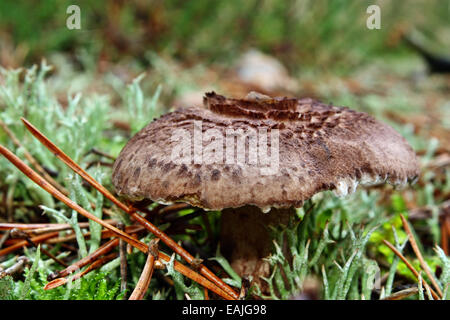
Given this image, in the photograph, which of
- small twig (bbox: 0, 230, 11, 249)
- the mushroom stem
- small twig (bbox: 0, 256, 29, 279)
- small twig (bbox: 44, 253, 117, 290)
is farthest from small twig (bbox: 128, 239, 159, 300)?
small twig (bbox: 0, 230, 11, 249)

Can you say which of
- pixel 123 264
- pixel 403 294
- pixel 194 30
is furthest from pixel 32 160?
pixel 194 30

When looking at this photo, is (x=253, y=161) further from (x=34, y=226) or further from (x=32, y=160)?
(x=32, y=160)

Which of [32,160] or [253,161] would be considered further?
[32,160]

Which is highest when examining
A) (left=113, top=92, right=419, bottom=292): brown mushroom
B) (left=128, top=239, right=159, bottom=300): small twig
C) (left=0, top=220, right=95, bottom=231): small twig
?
(left=113, top=92, right=419, bottom=292): brown mushroom

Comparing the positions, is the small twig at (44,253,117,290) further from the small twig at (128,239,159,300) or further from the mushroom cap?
the mushroom cap

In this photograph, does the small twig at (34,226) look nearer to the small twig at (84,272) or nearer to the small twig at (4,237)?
the small twig at (4,237)

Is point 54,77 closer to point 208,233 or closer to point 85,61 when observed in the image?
point 85,61

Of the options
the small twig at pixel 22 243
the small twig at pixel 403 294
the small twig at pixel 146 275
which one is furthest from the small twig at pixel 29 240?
the small twig at pixel 403 294
